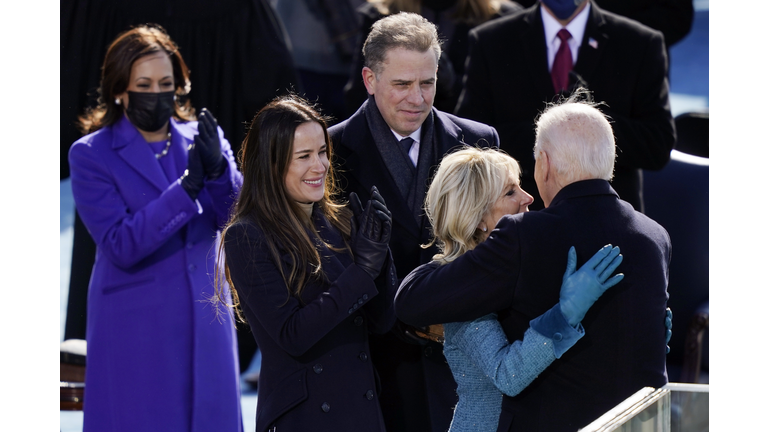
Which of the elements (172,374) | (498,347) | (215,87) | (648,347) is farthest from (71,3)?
(648,347)

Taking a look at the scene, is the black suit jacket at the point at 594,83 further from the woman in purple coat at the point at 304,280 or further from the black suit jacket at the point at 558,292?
the black suit jacket at the point at 558,292

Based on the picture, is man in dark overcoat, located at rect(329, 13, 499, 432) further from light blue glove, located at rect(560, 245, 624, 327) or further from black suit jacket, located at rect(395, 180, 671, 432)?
light blue glove, located at rect(560, 245, 624, 327)

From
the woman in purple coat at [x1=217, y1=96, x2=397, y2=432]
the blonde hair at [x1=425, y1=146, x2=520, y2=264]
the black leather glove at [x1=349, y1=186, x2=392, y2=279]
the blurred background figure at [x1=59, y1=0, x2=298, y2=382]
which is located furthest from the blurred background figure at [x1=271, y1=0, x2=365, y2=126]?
the blonde hair at [x1=425, y1=146, x2=520, y2=264]

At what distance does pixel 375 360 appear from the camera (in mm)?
2648

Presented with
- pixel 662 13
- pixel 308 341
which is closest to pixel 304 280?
pixel 308 341

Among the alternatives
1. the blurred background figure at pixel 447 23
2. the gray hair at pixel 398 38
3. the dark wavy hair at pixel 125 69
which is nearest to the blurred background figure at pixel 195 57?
the dark wavy hair at pixel 125 69

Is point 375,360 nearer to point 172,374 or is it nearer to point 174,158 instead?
point 172,374

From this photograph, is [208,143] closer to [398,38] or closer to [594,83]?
[398,38]

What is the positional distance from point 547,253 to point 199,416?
1748 mm

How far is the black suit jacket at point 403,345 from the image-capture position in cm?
261

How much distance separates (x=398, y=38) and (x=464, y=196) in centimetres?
83

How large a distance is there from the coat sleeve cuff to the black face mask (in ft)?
6.28

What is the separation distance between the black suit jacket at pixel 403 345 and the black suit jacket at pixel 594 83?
81 cm

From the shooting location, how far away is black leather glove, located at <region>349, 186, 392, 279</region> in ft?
7.24
